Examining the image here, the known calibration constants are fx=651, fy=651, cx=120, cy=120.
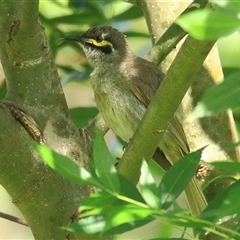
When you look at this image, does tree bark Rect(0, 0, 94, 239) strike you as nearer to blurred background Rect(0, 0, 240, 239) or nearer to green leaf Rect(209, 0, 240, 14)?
blurred background Rect(0, 0, 240, 239)

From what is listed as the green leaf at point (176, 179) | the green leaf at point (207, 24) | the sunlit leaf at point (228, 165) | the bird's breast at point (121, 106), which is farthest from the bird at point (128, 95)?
the green leaf at point (207, 24)

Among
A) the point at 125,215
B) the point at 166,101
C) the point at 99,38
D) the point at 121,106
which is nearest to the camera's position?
the point at 125,215

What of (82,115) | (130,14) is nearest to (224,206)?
(82,115)

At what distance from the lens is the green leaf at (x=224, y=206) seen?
1.29 metres

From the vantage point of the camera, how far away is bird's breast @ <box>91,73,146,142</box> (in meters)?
3.37

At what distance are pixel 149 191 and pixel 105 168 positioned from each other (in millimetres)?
106

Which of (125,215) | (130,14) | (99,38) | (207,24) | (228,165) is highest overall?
(99,38)

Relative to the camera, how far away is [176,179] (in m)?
1.39

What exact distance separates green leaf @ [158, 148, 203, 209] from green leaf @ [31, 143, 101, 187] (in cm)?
14

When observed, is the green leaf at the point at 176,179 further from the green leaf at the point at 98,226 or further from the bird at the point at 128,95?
the bird at the point at 128,95

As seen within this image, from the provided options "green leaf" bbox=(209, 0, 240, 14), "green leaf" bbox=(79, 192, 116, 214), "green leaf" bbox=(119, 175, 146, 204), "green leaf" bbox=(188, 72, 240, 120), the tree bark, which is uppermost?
the tree bark

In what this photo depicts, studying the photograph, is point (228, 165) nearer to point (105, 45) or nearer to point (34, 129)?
point (34, 129)

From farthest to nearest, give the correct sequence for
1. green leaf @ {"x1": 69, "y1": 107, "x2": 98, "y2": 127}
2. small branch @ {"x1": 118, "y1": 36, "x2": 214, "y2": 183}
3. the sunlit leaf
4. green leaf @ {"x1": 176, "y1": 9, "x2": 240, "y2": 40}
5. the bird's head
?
the bird's head, green leaf @ {"x1": 69, "y1": 107, "x2": 98, "y2": 127}, small branch @ {"x1": 118, "y1": 36, "x2": 214, "y2": 183}, the sunlit leaf, green leaf @ {"x1": 176, "y1": 9, "x2": 240, "y2": 40}

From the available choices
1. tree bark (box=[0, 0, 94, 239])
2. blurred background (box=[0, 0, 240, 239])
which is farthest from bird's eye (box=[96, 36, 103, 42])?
tree bark (box=[0, 0, 94, 239])
